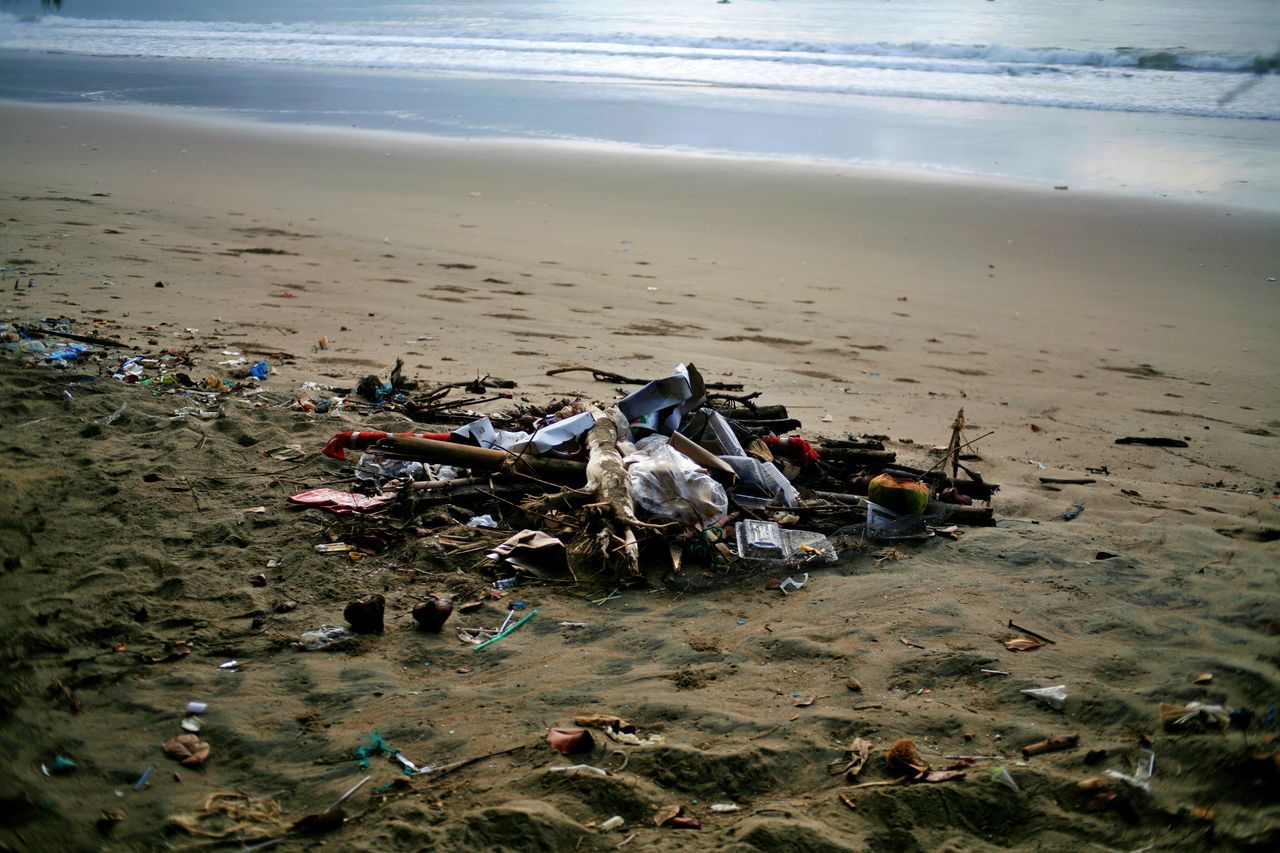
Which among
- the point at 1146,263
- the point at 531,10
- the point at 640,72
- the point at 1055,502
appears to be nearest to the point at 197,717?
the point at 1055,502

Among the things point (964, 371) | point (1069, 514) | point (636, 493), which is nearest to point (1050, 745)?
point (636, 493)

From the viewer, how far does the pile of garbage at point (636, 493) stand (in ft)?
13.2

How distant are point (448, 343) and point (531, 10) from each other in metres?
37.9

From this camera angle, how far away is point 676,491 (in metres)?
4.21

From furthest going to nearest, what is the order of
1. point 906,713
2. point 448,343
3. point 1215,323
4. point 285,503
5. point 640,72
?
1. point 640,72
2. point 1215,323
3. point 448,343
4. point 285,503
5. point 906,713

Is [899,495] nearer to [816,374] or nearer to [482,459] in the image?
[482,459]

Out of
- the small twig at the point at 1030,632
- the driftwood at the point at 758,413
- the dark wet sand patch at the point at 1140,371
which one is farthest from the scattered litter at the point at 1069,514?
the dark wet sand patch at the point at 1140,371

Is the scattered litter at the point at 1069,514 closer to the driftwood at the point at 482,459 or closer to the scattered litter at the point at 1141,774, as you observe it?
the scattered litter at the point at 1141,774

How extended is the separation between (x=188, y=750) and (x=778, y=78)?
2286cm

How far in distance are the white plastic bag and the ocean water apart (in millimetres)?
6687

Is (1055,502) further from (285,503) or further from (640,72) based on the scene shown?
(640,72)

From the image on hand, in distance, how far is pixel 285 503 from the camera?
4246mm

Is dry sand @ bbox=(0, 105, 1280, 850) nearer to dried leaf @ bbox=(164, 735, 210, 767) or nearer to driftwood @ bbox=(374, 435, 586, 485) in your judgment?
dried leaf @ bbox=(164, 735, 210, 767)

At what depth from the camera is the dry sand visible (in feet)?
8.61
